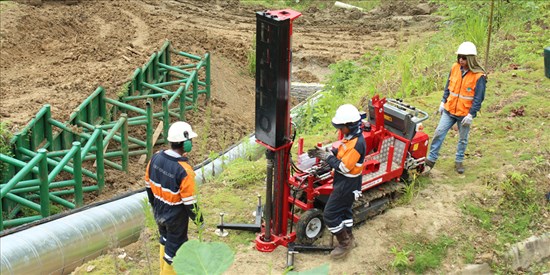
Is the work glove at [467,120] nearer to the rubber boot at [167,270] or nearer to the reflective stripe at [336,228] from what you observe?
the reflective stripe at [336,228]

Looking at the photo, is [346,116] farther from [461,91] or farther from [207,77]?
[207,77]

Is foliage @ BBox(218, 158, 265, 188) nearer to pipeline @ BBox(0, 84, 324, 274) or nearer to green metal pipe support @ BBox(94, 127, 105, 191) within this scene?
pipeline @ BBox(0, 84, 324, 274)

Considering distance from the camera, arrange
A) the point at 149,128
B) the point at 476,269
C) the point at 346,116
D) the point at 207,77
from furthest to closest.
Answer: the point at 207,77 < the point at 149,128 < the point at 476,269 < the point at 346,116

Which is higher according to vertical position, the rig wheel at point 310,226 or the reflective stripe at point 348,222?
the reflective stripe at point 348,222

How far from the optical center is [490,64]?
14531mm

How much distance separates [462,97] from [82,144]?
6.41 meters

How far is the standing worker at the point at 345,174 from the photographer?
7.41 metres

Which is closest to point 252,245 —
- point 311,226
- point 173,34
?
point 311,226

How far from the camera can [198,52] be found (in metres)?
18.8

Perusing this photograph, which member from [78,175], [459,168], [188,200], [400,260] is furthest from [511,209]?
[78,175]

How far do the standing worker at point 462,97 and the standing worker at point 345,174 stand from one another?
7.69 feet

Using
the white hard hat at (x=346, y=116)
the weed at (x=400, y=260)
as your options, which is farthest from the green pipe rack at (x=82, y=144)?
the weed at (x=400, y=260)

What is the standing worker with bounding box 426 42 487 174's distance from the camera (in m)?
9.16

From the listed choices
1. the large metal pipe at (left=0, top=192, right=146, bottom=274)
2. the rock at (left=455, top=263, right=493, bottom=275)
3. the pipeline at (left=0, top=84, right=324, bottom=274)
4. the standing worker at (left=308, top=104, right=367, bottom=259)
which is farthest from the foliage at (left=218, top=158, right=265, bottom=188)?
the rock at (left=455, top=263, right=493, bottom=275)
